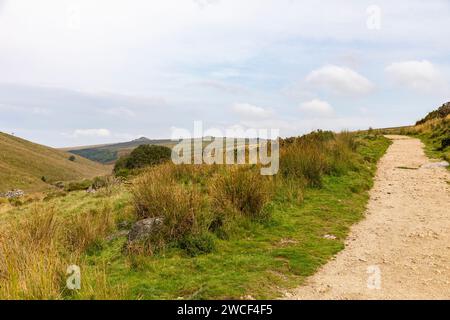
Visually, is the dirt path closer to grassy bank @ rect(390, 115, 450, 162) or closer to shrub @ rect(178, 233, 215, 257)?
shrub @ rect(178, 233, 215, 257)

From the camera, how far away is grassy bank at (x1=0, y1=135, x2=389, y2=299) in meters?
4.86

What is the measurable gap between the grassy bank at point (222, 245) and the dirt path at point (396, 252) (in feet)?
1.12

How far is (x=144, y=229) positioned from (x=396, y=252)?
173 inches

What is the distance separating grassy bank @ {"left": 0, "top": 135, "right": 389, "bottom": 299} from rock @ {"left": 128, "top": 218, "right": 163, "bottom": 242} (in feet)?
0.84

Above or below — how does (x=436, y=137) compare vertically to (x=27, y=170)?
above

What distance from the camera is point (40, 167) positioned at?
95938 mm

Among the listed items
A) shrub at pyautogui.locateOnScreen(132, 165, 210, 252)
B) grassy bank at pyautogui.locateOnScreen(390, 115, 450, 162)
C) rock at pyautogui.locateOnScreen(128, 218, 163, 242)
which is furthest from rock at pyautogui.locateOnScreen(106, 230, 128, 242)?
grassy bank at pyautogui.locateOnScreen(390, 115, 450, 162)

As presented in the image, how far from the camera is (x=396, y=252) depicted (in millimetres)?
6516

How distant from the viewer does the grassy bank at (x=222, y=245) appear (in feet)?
16.0

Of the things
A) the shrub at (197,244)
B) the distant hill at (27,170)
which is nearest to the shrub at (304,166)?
the shrub at (197,244)

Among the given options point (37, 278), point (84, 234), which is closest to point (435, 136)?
point (84, 234)

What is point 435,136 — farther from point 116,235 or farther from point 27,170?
point 27,170
